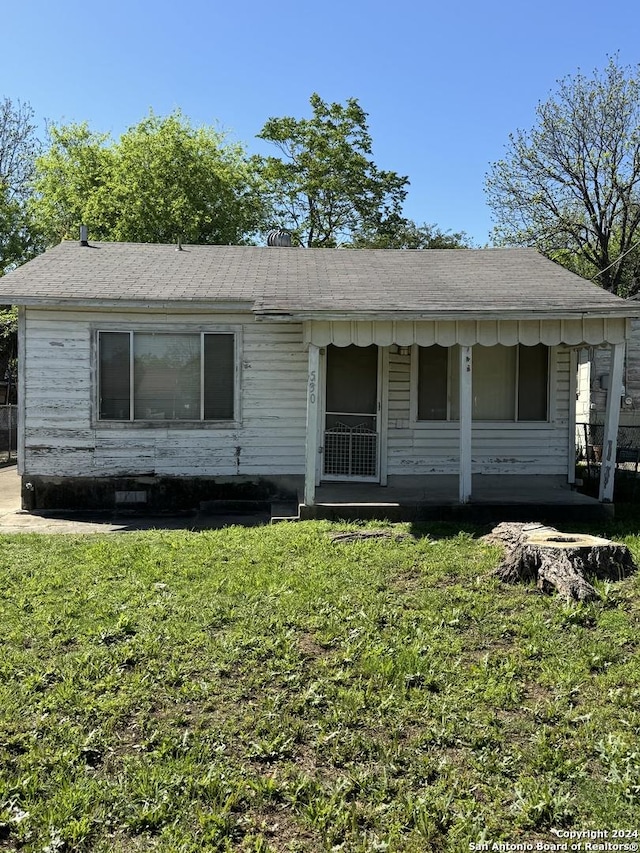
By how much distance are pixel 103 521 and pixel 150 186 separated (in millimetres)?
23471

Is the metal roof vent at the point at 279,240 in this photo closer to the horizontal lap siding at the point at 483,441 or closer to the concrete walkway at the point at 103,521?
the horizontal lap siding at the point at 483,441

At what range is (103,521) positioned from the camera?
29.7 ft

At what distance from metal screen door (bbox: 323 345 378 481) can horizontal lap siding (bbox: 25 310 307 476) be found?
448 millimetres

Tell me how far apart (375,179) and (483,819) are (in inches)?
1279

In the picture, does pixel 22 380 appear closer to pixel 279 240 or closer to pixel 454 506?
pixel 454 506

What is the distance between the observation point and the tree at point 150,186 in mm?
28891

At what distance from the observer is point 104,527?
8617 mm

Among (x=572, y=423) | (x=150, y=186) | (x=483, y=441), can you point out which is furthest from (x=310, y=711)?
(x=150, y=186)

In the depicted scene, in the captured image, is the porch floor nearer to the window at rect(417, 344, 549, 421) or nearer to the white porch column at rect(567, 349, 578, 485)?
the white porch column at rect(567, 349, 578, 485)

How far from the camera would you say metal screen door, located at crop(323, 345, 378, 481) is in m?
10.1

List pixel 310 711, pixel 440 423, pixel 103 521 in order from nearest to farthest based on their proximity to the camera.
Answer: pixel 310 711, pixel 103 521, pixel 440 423

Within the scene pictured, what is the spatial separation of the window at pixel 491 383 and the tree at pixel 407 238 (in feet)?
74.4

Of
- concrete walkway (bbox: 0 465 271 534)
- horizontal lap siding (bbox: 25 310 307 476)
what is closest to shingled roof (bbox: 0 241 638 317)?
horizontal lap siding (bbox: 25 310 307 476)

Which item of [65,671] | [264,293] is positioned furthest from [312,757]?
[264,293]
